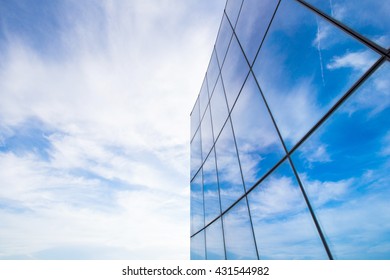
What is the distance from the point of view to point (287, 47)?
430 cm

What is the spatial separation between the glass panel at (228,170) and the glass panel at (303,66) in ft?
7.73

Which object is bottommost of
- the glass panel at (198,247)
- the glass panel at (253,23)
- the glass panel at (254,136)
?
the glass panel at (198,247)

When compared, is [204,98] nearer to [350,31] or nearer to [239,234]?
[239,234]

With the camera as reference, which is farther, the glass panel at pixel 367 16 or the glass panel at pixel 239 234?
the glass panel at pixel 239 234

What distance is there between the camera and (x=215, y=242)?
7.61 metres

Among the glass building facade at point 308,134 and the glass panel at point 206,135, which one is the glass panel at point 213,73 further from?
the glass building facade at point 308,134

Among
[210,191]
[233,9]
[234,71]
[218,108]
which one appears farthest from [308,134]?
[233,9]

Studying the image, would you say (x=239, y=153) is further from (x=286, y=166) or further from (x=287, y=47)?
(x=287, y=47)

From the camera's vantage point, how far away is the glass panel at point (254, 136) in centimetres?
469

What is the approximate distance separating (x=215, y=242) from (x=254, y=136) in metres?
4.23

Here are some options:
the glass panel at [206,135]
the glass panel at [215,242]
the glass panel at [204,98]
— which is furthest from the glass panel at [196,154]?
the glass panel at [215,242]

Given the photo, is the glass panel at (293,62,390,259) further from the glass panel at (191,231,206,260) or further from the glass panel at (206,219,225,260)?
the glass panel at (191,231,206,260)
